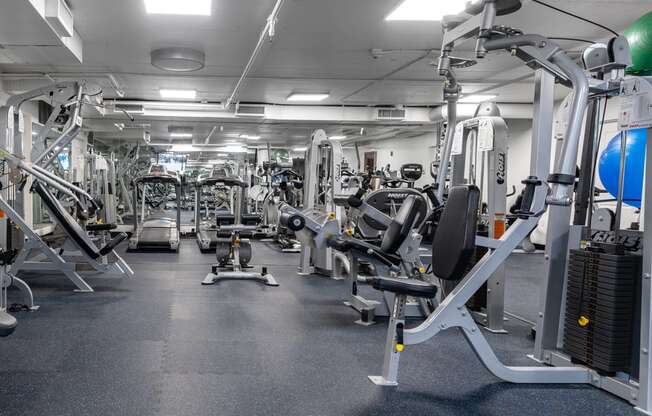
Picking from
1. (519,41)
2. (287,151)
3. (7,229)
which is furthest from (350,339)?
(287,151)

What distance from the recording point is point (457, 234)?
247 cm

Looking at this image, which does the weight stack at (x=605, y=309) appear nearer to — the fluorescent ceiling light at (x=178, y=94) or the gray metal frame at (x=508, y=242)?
the gray metal frame at (x=508, y=242)

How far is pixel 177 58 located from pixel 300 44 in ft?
4.91

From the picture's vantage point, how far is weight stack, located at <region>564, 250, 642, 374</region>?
8.39ft

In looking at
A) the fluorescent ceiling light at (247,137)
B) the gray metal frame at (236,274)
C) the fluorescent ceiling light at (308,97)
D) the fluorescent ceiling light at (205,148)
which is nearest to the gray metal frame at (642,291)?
the gray metal frame at (236,274)

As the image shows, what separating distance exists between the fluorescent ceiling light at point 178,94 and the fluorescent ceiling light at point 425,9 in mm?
4748

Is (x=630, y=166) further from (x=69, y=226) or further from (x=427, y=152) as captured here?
(x=427, y=152)

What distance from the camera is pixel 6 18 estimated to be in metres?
4.17

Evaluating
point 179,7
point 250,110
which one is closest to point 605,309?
point 179,7

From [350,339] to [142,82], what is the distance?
585cm

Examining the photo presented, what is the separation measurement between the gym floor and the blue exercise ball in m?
1.22

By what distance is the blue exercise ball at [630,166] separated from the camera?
2.78 meters

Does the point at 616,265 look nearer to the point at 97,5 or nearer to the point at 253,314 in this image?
the point at 253,314

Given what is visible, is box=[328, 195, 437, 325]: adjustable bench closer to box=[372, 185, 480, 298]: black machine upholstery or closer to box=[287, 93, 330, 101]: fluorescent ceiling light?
box=[372, 185, 480, 298]: black machine upholstery
